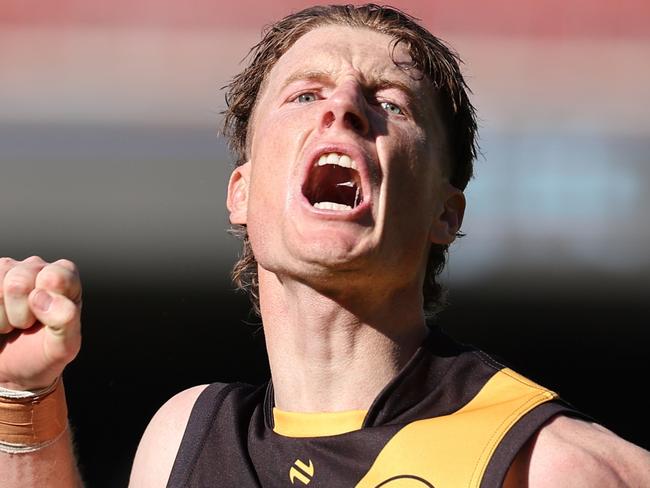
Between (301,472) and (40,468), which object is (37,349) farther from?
(301,472)

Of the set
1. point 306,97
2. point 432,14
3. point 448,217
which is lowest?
point 448,217

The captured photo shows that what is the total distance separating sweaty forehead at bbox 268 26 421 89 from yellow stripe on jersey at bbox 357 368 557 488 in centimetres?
64

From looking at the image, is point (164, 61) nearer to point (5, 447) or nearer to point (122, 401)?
point (122, 401)

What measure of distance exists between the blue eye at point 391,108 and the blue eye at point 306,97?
138mm

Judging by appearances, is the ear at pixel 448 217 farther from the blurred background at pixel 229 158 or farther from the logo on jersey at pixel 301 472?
the blurred background at pixel 229 158

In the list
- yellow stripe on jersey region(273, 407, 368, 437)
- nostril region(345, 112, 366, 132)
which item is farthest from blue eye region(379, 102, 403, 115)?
yellow stripe on jersey region(273, 407, 368, 437)

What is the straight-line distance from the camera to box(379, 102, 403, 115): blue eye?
206cm

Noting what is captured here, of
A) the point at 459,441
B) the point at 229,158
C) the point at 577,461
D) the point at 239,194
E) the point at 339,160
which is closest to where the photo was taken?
the point at 577,461

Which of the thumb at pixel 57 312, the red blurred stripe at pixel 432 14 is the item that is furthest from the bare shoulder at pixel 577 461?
the red blurred stripe at pixel 432 14

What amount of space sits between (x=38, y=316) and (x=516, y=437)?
2.64ft

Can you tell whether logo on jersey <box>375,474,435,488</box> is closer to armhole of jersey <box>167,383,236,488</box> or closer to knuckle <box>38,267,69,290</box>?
armhole of jersey <box>167,383,236,488</box>

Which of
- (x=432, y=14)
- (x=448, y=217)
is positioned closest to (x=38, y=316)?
(x=448, y=217)

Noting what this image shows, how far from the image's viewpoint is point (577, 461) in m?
1.68

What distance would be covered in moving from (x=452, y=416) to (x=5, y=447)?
871 millimetres
